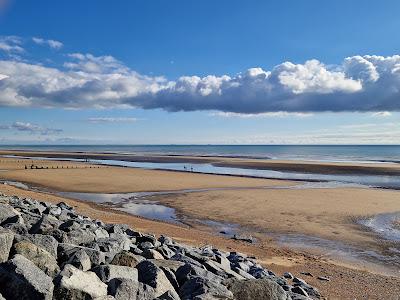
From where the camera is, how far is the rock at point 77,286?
21.1ft

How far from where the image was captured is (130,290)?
6926mm

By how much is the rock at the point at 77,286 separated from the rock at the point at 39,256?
638mm

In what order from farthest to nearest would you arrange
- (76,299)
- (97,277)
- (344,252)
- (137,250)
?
(344,252) < (137,250) < (97,277) < (76,299)

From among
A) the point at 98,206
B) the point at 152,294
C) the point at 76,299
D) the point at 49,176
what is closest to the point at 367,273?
the point at 152,294

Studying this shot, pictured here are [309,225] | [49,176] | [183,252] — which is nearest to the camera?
[183,252]

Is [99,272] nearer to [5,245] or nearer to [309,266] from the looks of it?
[5,245]

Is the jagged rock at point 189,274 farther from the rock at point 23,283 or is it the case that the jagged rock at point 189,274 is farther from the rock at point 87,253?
the rock at point 23,283

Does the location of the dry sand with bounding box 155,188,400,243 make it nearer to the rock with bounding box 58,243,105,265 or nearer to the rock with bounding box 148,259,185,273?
the rock with bounding box 148,259,185,273

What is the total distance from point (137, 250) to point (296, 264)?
19.7ft

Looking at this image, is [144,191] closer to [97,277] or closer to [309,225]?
[309,225]

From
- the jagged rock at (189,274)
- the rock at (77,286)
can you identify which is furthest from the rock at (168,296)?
the jagged rock at (189,274)

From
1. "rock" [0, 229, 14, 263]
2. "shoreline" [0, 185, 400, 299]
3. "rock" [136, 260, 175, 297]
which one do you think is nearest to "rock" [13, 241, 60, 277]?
"rock" [0, 229, 14, 263]

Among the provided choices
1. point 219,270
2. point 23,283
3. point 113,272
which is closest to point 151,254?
point 219,270

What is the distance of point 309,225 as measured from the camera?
21.0 meters
